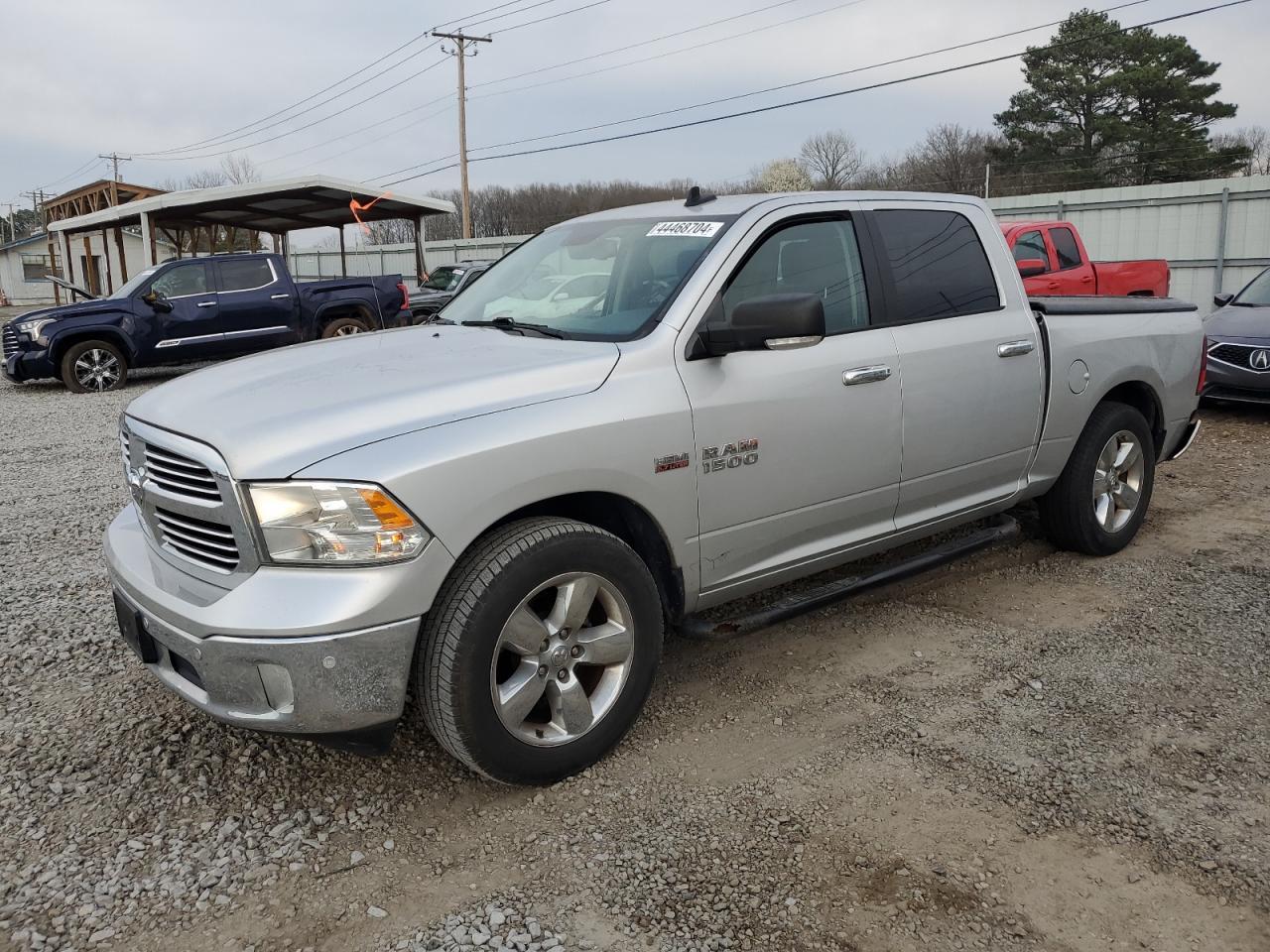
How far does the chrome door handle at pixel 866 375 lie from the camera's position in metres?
3.87

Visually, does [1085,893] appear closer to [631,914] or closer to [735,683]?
[631,914]

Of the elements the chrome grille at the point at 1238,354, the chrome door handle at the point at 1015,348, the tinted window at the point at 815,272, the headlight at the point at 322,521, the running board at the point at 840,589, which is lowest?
the running board at the point at 840,589

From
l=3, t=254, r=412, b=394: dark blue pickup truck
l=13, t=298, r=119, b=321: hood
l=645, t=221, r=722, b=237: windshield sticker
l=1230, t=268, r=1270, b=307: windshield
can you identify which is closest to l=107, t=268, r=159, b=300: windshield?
l=3, t=254, r=412, b=394: dark blue pickup truck

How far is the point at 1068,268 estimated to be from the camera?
41.8 feet

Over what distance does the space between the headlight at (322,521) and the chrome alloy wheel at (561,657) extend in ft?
1.63

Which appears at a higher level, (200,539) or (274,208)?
(274,208)

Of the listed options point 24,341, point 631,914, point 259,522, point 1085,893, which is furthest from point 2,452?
point 1085,893

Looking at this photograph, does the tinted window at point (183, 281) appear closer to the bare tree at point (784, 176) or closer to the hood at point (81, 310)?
the hood at point (81, 310)

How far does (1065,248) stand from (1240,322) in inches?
139

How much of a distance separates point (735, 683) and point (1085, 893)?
1568mm

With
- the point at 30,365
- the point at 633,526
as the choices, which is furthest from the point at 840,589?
the point at 30,365

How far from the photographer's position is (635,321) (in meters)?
3.54

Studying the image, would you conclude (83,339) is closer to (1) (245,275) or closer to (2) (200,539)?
(1) (245,275)

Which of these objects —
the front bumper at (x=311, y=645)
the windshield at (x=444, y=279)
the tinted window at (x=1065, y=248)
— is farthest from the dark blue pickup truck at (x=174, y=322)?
the front bumper at (x=311, y=645)
